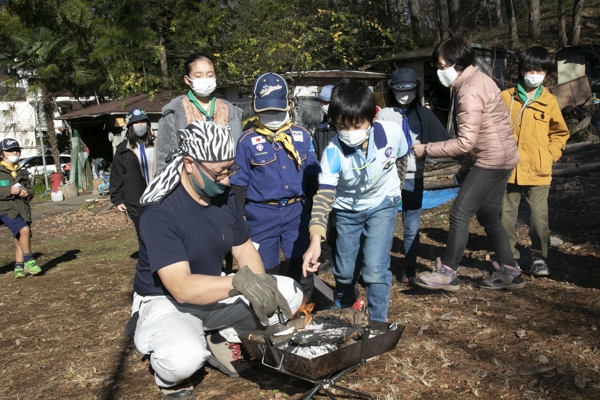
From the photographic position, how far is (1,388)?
4.03m

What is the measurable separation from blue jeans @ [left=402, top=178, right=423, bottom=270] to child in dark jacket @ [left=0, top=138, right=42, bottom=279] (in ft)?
16.5

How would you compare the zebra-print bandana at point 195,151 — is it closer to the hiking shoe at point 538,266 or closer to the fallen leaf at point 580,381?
the fallen leaf at point 580,381

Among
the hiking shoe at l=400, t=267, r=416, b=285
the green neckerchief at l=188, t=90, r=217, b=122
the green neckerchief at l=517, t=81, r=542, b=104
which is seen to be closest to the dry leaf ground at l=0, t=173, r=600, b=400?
the hiking shoe at l=400, t=267, r=416, b=285

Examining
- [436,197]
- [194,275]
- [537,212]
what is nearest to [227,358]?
[194,275]

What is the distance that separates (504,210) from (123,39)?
21.3m

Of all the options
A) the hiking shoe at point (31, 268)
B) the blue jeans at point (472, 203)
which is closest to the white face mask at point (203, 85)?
the blue jeans at point (472, 203)

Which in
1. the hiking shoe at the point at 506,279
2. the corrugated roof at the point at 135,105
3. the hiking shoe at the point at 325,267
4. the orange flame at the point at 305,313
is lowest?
the hiking shoe at the point at 325,267

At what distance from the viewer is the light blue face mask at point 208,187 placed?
3402 mm

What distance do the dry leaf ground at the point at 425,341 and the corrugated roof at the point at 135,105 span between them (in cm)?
1592

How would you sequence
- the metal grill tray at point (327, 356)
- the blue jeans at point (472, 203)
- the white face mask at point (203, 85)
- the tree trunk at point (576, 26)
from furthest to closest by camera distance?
the tree trunk at point (576, 26)
the white face mask at point (203, 85)
the blue jeans at point (472, 203)
the metal grill tray at point (327, 356)

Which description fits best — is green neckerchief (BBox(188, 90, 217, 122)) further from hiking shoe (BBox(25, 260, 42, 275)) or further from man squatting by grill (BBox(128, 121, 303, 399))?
hiking shoe (BBox(25, 260, 42, 275))

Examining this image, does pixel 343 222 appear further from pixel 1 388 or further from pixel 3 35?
pixel 3 35

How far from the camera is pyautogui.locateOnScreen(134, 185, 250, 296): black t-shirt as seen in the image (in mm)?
3309

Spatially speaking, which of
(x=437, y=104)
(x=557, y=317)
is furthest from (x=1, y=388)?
(x=437, y=104)
